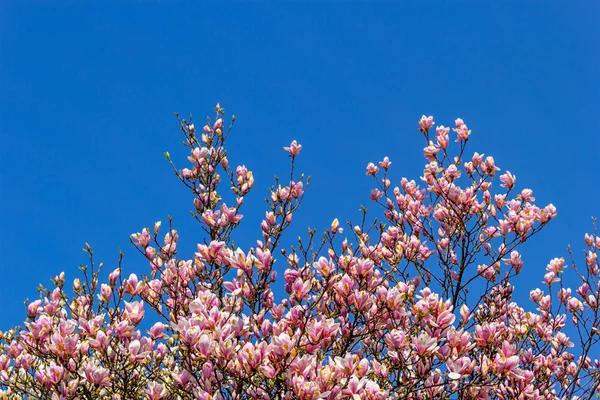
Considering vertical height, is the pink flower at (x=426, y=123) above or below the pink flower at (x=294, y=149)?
above

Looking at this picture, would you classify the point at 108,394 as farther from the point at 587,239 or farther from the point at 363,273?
the point at 587,239

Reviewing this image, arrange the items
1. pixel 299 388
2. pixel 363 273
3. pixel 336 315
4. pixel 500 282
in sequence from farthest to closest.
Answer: pixel 500 282 < pixel 336 315 < pixel 363 273 < pixel 299 388

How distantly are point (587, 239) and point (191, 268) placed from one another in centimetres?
487

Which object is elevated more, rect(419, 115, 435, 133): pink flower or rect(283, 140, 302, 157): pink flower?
rect(419, 115, 435, 133): pink flower

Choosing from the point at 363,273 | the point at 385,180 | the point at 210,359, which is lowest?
the point at 210,359

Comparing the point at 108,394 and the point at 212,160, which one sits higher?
the point at 212,160

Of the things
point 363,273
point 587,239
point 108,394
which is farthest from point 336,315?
point 587,239

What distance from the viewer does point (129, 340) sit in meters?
4.04

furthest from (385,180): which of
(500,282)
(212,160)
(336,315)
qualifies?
(336,315)

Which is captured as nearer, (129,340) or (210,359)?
(210,359)

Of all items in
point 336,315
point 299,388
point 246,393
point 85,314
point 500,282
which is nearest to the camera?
point 299,388

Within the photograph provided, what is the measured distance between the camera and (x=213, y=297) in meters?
4.04

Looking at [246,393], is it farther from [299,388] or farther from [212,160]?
[212,160]

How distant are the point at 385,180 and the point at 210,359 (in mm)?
4136
